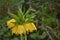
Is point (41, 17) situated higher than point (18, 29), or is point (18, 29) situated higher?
point (18, 29)

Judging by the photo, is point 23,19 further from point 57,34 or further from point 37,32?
point 57,34

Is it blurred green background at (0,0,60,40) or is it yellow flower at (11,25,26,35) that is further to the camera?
blurred green background at (0,0,60,40)

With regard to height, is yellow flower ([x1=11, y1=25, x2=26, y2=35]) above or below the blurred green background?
above

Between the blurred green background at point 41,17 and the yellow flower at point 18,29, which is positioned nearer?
the yellow flower at point 18,29

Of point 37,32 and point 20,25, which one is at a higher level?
point 20,25

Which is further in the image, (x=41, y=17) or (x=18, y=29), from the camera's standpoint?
(x=41, y=17)

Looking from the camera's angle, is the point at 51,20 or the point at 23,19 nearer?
the point at 23,19

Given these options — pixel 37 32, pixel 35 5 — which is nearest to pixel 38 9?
pixel 35 5

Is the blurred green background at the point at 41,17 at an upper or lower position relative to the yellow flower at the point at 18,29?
lower
